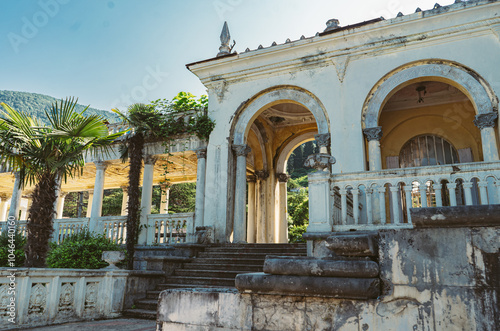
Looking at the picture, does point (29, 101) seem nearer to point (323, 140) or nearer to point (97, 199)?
point (97, 199)

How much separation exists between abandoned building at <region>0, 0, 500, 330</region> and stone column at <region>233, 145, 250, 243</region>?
0.11ft

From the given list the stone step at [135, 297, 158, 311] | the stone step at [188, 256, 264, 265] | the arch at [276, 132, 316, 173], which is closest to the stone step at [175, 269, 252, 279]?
the stone step at [188, 256, 264, 265]

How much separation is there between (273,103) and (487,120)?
5.52 m

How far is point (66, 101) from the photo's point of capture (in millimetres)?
8039

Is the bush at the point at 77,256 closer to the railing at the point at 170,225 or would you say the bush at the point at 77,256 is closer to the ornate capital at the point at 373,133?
the railing at the point at 170,225

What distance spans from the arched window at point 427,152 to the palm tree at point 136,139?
323 inches

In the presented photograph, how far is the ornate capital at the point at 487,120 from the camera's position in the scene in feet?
27.1

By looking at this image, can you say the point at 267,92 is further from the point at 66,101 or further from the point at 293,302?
the point at 293,302

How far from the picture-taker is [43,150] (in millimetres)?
8023

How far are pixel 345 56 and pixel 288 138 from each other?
217 inches

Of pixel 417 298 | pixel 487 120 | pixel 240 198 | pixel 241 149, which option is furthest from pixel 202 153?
pixel 417 298

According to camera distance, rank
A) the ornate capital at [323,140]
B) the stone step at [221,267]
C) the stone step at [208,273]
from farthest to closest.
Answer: the ornate capital at [323,140] → the stone step at [221,267] → the stone step at [208,273]

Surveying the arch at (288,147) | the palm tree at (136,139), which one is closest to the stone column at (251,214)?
the arch at (288,147)

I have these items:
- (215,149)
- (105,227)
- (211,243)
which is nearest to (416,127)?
(215,149)
